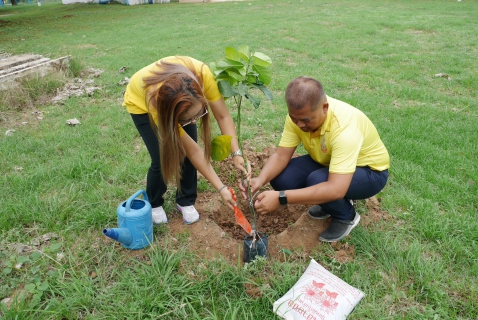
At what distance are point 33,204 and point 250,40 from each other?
6.70 meters

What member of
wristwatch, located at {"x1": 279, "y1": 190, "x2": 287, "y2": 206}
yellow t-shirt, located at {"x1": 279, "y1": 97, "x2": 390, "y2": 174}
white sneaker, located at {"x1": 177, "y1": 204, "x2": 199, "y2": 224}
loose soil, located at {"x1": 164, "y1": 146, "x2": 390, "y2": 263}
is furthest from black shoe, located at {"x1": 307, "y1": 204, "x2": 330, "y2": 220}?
white sneaker, located at {"x1": 177, "y1": 204, "x2": 199, "y2": 224}

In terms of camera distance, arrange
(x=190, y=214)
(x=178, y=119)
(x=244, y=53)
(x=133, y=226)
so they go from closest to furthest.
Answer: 1. (x=178, y=119)
2. (x=244, y=53)
3. (x=133, y=226)
4. (x=190, y=214)

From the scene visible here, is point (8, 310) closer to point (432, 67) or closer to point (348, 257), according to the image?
point (348, 257)

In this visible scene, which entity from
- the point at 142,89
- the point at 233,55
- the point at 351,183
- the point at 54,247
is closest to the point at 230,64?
the point at 233,55

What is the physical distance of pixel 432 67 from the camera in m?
5.59

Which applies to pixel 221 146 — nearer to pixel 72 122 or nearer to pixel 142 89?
pixel 142 89

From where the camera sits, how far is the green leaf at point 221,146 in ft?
6.11

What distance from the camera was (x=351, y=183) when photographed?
2096 millimetres

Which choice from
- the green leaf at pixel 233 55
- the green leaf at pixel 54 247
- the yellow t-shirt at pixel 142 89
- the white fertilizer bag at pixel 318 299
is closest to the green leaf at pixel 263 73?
the green leaf at pixel 233 55

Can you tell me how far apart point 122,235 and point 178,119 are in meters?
0.81

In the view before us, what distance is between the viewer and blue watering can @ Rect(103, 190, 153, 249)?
2.04 m

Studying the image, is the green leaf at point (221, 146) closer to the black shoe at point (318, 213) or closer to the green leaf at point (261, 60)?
the green leaf at point (261, 60)

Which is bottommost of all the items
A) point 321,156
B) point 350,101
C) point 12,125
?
point 12,125

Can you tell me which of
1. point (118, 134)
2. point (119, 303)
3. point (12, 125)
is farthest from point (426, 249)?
point (12, 125)
